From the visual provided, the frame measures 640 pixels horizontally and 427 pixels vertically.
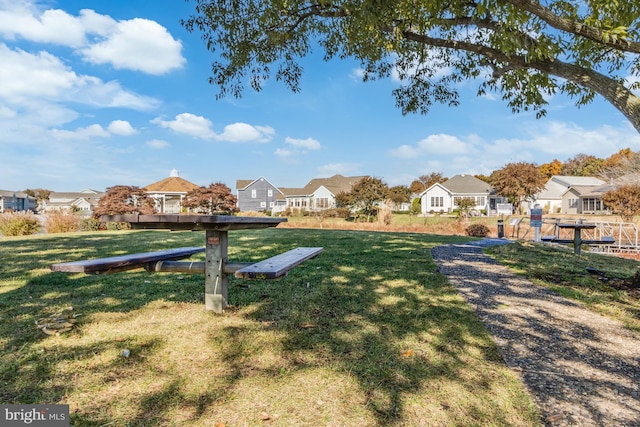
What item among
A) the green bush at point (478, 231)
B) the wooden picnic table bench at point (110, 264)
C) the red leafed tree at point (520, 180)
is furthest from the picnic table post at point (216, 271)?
the red leafed tree at point (520, 180)

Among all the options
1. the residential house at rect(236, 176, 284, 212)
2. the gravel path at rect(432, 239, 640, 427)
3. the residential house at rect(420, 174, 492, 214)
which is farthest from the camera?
the residential house at rect(236, 176, 284, 212)

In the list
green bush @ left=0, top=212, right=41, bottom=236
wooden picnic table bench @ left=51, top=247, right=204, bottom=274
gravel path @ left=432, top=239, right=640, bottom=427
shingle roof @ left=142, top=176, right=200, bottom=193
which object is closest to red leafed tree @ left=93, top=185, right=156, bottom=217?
green bush @ left=0, top=212, right=41, bottom=236

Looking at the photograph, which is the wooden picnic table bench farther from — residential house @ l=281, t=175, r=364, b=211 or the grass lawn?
residential house @ l=281, t=175, r=364, b=211

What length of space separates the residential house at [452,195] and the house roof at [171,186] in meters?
29.9

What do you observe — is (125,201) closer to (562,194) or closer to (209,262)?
(209,262)

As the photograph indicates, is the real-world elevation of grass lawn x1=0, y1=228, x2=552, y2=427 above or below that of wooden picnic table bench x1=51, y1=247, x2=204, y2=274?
below

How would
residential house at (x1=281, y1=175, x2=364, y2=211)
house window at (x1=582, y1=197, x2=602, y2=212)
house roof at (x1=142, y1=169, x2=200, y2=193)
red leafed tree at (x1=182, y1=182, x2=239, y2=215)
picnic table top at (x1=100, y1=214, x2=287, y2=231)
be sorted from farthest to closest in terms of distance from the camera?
residential house at (x1=281, y1=175, x2=364, y2=211)
house window at (x1=582, y1=197, x2=602, y2=212)
house roof at (x1=142, y1=169, x2=200, y2=193)
red leafed tree at (x1=182, y1=182, x2=239, y2=215)
picnic table top at (x1=100, y1=214, x2=287, y2=231)

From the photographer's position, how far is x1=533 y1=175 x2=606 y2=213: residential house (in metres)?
46.3

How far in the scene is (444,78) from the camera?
8258 mm

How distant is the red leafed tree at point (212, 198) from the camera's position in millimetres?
31531

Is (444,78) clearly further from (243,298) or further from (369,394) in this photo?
(369,394)

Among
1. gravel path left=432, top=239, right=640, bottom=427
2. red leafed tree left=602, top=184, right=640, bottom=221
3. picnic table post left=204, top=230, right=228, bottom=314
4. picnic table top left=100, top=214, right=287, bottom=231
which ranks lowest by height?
gravel path left=432, top=239, right=640, bottom=427

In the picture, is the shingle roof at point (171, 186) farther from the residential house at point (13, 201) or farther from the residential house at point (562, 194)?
the residential house at point (562, 194)

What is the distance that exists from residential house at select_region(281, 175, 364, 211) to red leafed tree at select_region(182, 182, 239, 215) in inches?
689
